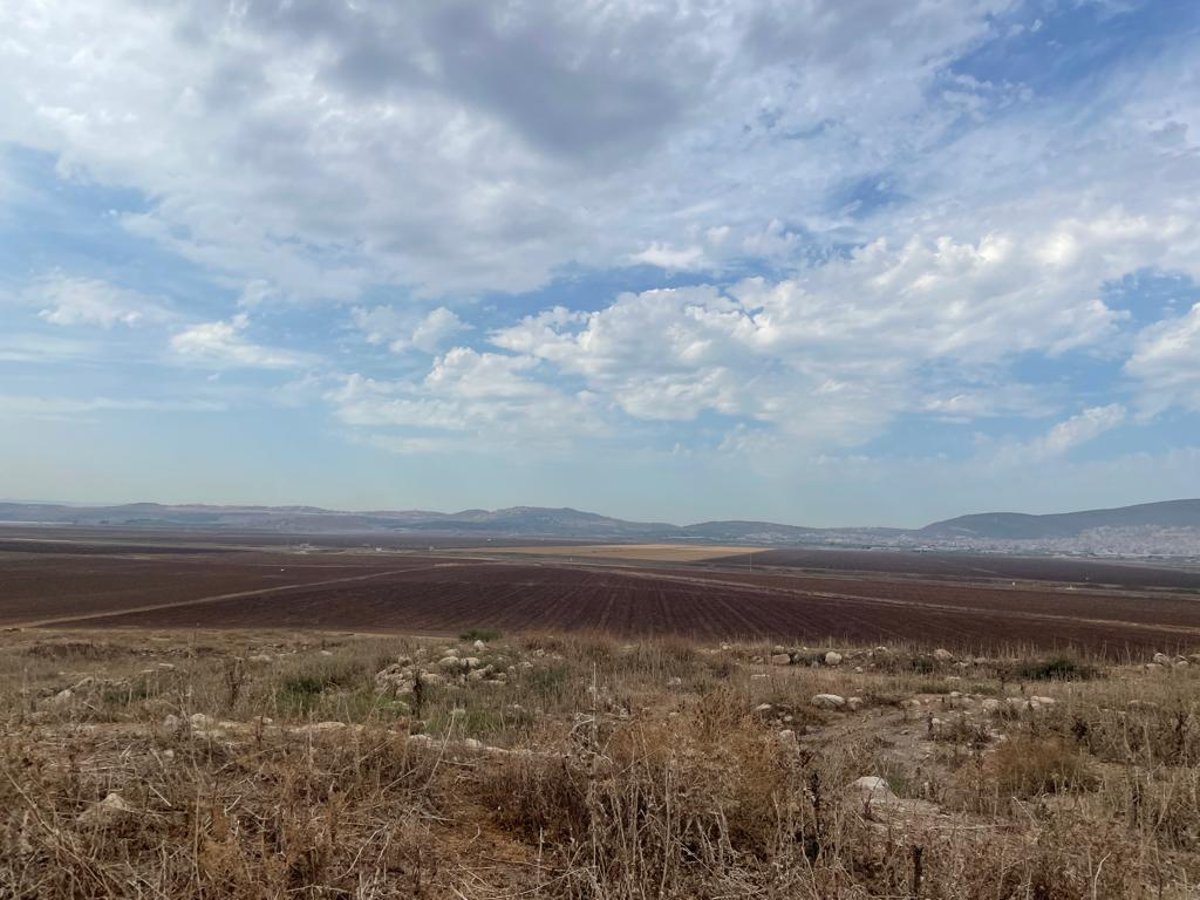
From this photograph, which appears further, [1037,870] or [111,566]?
[111,566]

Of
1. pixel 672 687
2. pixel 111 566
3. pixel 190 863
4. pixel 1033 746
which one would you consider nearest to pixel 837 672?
pixel 672 687

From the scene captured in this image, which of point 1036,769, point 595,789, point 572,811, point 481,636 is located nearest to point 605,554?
point 481,636

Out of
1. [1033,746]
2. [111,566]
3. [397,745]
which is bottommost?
[111,566]

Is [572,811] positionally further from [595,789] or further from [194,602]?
[194,602]

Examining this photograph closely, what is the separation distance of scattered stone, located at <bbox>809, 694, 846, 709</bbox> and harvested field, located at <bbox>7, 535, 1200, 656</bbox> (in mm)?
17366

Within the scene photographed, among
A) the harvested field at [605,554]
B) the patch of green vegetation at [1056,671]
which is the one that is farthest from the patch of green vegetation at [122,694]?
the harvested field at [605,554]

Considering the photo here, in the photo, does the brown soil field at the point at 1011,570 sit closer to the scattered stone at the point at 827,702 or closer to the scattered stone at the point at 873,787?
the scattered stone at the point at 827,702

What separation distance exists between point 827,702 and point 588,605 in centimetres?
3258

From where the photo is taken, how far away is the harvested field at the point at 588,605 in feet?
110

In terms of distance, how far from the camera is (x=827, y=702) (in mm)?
12516

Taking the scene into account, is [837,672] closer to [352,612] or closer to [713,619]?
[713,619]

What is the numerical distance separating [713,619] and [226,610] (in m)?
26.7

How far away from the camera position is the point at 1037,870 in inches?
163

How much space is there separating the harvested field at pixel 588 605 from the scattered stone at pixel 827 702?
17.4m
